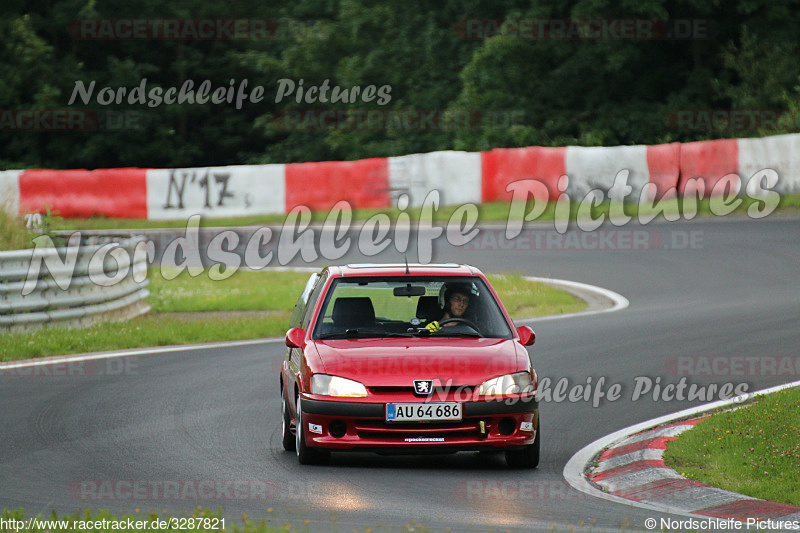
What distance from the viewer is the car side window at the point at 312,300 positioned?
376 inches

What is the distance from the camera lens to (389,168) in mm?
29438

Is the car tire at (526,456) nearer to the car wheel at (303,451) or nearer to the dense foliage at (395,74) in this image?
the car wheel at (303,451)

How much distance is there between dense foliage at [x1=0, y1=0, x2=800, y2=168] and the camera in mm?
38188

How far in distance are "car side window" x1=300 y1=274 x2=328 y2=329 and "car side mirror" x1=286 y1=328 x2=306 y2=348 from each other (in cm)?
18

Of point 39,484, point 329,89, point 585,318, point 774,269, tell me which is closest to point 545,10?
point 329,89

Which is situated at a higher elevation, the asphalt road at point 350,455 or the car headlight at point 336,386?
the car headlight at point 336,386

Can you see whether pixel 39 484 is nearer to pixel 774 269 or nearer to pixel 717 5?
pixel 774 269

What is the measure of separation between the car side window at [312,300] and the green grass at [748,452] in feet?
9.28

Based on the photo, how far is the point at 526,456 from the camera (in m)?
8.55

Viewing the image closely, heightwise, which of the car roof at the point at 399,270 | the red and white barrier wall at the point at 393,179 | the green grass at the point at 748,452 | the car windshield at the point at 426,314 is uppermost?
the red and white barrier wall at the point at 393,179

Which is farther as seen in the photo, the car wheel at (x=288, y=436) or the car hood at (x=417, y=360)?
the car wheel at (x=288, y=436)

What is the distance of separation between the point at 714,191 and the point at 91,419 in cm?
1899

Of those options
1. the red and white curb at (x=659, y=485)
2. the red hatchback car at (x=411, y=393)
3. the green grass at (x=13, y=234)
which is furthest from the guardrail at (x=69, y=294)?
the red and white curb at (x=659, y=485)

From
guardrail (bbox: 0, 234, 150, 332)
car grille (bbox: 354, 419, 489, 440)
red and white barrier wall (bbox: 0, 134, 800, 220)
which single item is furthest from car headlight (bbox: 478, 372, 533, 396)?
red and white barrier wall (bbox: 0, 134, 800, 220)
